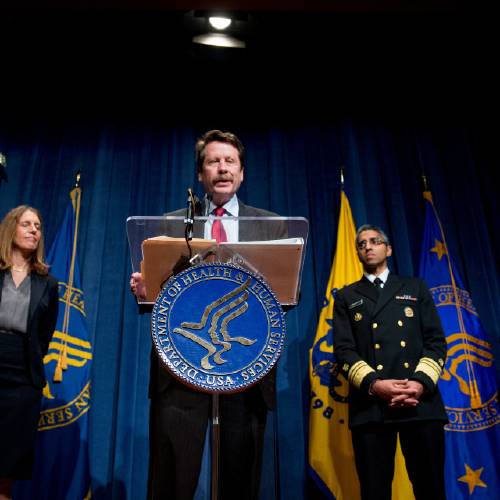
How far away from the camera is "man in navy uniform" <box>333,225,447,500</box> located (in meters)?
2.25

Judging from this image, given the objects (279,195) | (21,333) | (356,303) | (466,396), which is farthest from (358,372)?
(279,195)

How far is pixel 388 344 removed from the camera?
→ 8.18 feet

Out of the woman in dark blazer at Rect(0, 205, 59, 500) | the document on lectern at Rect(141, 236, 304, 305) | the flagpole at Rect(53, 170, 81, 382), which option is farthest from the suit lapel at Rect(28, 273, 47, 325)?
the document on lectern at Rect(141, 236, 304, 305)

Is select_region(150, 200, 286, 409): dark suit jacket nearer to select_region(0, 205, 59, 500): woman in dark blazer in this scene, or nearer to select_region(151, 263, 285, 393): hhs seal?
select_region(151, 263, 285, 393): hhs seal

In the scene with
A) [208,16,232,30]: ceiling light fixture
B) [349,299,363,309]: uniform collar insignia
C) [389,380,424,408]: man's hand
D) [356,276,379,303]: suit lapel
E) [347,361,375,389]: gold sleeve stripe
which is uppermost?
[208,16,232,30]: ceiling light fixture

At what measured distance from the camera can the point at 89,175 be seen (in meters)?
4.05

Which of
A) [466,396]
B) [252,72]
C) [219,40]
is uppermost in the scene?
[252,72]

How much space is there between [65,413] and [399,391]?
1998 mm

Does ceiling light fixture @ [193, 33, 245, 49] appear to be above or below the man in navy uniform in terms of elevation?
above

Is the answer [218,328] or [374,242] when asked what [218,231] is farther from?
[374,242]

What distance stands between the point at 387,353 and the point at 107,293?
77.5 inches

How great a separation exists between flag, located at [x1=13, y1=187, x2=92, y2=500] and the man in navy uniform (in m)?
1.62

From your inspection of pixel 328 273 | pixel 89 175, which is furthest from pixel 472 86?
pixel 89 175

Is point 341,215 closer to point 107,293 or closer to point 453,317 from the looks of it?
point 453,317
